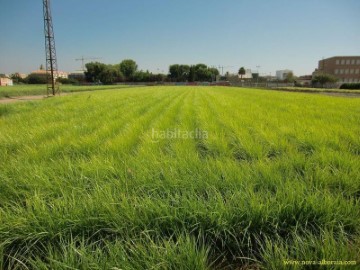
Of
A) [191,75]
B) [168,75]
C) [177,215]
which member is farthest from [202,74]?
[177,215]

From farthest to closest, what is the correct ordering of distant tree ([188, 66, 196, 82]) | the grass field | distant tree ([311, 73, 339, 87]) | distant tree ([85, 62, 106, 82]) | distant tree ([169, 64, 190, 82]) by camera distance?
distant tree ([169, 64, 190, 82])
distant tree ([188, 66, 196, 82])
distant tree ([85, 62, 106, 82])
distant tree ([311, 73, 339, 87])
the grass field

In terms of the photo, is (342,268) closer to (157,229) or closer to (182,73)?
(157,229)

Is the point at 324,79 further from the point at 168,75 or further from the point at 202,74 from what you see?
the point at 168,75

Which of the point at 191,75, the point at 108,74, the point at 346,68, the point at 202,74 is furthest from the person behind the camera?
the point at 191,75

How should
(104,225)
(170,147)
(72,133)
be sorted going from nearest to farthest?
(104,225), (170,147), (72,133)

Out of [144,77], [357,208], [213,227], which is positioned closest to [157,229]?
[213,227]

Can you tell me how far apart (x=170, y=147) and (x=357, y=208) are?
8.98ft

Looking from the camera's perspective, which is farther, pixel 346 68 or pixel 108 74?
pixel 108 74

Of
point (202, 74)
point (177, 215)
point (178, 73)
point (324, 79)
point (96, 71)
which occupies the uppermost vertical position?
point (178, 73)

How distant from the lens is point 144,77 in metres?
107

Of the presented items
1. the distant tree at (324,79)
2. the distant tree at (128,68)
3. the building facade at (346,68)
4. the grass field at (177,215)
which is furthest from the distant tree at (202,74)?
the grass field at (177,215)

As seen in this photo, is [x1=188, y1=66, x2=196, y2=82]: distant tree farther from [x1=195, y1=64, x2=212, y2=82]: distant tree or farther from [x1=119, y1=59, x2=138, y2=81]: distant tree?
[x1=119, y1=59, x2=138, y2=81]: distant tree

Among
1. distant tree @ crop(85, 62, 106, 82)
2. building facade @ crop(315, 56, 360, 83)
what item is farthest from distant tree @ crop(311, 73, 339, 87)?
distant tree @ crop(85, 62, 106, 82)

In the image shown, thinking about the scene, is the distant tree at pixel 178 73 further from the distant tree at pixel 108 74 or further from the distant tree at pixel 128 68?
the distant tree at pixel 108 74
